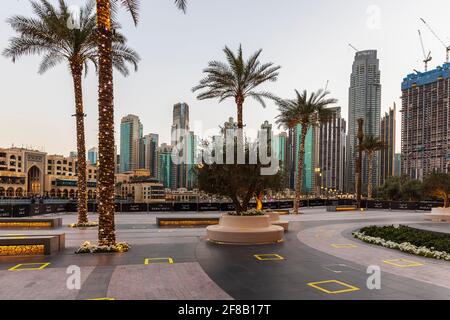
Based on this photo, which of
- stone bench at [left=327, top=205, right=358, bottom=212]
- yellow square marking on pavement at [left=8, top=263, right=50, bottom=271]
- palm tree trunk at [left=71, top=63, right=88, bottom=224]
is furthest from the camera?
stone bench at [left=327, top=205, right=358, bottom=212]

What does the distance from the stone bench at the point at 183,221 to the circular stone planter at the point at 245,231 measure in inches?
267

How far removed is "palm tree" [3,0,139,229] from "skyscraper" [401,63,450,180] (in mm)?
156594

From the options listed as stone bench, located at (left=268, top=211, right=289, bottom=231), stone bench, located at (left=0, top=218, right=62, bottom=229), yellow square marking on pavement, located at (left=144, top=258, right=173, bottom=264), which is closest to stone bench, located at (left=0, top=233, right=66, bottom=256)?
yellow square marking on pavement, located at (left=144, top=258, right=173, bottom=264)

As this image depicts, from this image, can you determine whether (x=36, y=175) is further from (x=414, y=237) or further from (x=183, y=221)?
(x=414, y=237)

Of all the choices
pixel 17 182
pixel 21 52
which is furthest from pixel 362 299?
pixel 17 182

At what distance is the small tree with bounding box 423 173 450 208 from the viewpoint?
26938 mm

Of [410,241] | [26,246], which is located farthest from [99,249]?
[410,241]

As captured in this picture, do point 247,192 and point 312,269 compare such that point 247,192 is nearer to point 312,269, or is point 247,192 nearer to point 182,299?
point 312,269

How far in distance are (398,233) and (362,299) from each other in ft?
33.3

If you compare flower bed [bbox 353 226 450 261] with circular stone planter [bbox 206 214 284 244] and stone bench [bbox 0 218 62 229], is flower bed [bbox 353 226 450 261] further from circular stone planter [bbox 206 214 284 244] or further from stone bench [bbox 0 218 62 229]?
stone bench [bbox 0 218 62 229]

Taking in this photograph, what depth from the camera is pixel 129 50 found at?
2258 cm

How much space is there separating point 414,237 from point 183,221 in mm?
13715

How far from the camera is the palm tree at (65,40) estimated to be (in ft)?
66.9
